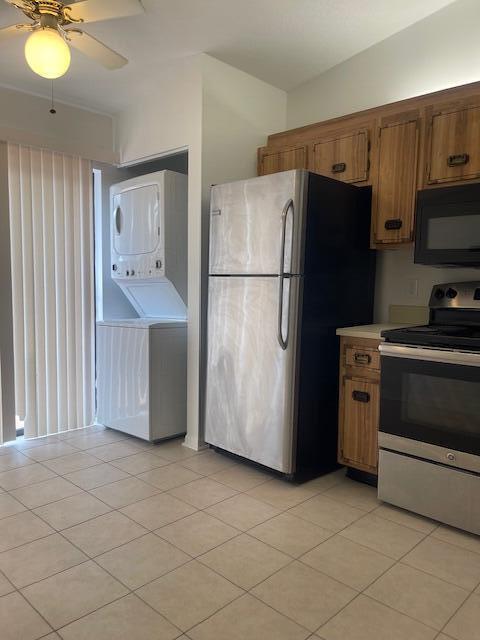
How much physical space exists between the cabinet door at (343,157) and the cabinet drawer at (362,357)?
1045 millimetres

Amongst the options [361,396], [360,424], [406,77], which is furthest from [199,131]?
[360,424]

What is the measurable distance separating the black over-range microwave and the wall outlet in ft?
1.47

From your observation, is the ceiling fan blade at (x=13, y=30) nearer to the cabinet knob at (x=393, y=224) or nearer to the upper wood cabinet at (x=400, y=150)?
the upper wood cabinet at (x=400, y=150)

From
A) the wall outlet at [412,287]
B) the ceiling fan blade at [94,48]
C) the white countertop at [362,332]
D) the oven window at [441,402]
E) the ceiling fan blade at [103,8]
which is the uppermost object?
the ceiling fan blade at [103,8]

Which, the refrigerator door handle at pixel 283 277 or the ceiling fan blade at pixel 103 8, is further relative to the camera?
the refrigerator door handle at pixel 283 277

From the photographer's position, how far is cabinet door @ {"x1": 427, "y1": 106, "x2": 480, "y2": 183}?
2.41m

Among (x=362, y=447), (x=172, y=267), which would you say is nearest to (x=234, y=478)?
(x=362, y=447)

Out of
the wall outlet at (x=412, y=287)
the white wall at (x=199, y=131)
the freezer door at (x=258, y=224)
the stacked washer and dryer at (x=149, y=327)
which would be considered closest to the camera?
the freezer door at (x=258, y=224)

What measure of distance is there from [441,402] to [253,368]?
1038mm

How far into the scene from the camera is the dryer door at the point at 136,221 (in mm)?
3379

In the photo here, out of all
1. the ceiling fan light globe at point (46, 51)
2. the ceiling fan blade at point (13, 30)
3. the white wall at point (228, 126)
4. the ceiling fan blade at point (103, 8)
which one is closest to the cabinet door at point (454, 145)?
the white wall at point (228, 126)

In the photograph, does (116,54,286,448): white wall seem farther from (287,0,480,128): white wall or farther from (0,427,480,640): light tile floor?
(0,427,480,640): light tile floor

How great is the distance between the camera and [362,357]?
265 centimetres

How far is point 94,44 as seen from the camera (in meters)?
2.20
